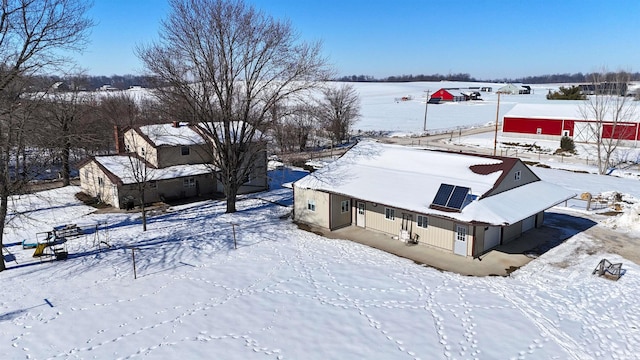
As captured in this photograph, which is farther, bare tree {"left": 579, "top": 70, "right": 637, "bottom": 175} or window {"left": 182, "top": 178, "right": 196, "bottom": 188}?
bare tree {"left": 579, "top": 70, "right": 637, "bottom": 175}

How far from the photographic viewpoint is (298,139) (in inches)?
2243

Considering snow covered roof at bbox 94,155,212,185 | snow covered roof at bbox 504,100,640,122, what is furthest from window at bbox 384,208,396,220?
snow covered roof at bbox 504,100,640,122

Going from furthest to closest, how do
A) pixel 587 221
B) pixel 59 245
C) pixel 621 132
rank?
pixel 621 132 → pixel 587 221 → pixel 59 245

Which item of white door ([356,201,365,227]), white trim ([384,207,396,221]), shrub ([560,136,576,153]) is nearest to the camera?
white trim ([384,207,396,221])

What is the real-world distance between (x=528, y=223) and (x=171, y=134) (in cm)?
2409

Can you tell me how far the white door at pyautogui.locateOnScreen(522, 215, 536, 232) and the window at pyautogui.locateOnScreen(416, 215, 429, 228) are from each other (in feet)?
18.1

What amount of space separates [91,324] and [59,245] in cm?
909

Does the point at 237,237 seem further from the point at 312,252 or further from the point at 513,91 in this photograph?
the point at 513,91

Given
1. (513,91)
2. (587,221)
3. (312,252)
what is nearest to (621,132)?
(587,221)

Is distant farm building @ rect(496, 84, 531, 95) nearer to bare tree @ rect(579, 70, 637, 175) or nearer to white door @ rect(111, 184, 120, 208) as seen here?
bare tree @ rect(579, 70, 637, 175)

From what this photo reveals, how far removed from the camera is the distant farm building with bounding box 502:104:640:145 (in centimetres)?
5231

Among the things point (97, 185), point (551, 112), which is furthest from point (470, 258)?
point (551, 112)

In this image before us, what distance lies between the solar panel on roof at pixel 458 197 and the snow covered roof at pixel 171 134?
19617mm

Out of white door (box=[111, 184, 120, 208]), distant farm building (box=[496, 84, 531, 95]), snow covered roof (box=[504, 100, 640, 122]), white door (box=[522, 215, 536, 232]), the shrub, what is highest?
distant farm building (box=[496, 84, 531, 95])
